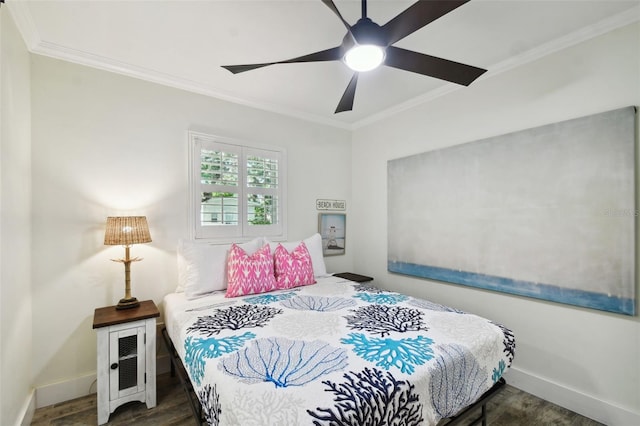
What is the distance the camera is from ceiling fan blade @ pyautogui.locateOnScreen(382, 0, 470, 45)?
1215mm

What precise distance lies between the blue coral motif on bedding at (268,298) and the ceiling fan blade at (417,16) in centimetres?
195

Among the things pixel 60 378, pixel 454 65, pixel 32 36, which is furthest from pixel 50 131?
pixel 454 65

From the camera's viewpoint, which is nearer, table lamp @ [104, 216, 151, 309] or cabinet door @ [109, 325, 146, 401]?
cabinet door @ [109, 325, 146, 401]

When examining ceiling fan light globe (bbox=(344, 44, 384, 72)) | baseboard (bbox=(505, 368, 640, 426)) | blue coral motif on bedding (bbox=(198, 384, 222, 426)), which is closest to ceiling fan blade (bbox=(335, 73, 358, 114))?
ceiling fan light globe (bbox=(344, 44, 384, 72))

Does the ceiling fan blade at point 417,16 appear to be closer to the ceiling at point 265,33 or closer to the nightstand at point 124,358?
the ceiling at point 265,33

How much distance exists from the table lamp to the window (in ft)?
1.86

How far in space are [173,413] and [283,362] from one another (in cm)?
138

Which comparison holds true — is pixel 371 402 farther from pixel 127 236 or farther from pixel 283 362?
pixel 127 236

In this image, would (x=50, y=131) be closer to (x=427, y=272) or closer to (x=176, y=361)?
(x=176, y=361)

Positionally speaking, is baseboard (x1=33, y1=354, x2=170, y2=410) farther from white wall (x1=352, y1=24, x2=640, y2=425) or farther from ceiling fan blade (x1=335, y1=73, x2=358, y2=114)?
white wall (x1=352, y1=24, x2=640, y2=425)

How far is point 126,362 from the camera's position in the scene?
204cm

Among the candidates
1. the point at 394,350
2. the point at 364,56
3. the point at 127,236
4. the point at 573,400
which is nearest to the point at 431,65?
the point at 364,56

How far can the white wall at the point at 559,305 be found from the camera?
1.89 metres

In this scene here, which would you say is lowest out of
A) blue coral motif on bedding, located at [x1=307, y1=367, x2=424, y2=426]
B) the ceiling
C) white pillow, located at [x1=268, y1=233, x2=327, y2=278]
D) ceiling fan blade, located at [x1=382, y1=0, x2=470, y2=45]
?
blue coral motif on bedding, located at [x1=307, y1=367, x2=424, y2=426]
